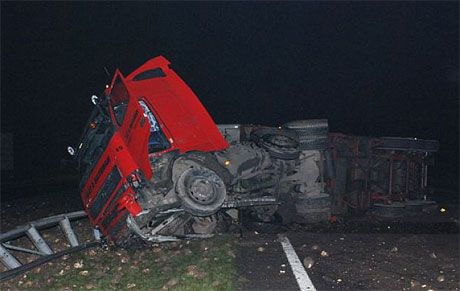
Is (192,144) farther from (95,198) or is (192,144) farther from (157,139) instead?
(95,198)

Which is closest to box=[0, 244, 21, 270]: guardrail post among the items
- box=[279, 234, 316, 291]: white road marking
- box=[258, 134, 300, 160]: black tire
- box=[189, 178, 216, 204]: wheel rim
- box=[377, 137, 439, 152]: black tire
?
box=[189, 178, 216, 204]: wheel rim

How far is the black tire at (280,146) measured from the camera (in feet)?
25.5

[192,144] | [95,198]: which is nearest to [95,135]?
[95,198]

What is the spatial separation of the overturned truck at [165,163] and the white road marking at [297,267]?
2.76 feet

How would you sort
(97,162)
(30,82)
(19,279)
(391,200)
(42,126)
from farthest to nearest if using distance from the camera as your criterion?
(30,82) < (42,126) < (391,200) < (97,162) < (19,279)

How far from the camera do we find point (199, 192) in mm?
6395

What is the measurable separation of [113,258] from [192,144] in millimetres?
1903

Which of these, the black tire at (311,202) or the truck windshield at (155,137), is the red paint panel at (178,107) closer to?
the truck windshield at (155,137)

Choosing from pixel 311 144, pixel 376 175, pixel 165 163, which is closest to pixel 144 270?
pixel 165 163

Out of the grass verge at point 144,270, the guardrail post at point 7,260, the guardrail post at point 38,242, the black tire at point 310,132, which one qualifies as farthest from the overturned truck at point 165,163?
the guardrail post at point 7,260

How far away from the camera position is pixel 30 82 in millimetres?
43688

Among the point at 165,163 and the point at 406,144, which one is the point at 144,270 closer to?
the point at 165,163

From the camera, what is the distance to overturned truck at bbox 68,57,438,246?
243 inches

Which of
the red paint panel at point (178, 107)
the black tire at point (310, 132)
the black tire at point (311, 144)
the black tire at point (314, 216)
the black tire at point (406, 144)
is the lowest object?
the black tire at point (314, 216)
